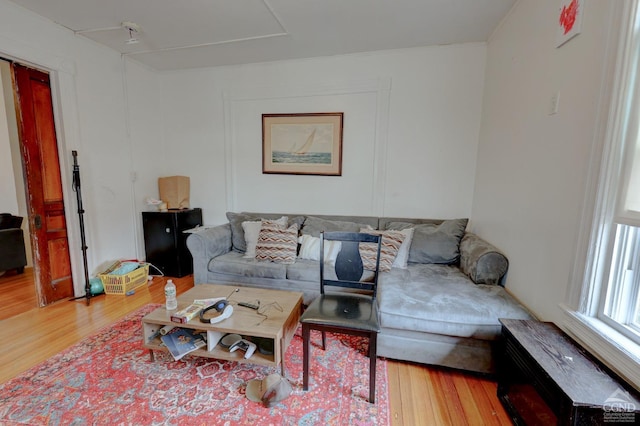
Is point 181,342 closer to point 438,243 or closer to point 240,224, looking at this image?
point 240,224

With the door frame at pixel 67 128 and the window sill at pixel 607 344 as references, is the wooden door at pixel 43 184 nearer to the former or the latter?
the door frame at pixel 67 128

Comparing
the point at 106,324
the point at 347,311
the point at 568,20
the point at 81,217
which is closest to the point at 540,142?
the point at 568,20

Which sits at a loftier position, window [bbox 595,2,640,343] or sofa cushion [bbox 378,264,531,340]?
window [bbox 595,2,640,343]

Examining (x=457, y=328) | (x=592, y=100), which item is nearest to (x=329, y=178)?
(x=457, y=328)

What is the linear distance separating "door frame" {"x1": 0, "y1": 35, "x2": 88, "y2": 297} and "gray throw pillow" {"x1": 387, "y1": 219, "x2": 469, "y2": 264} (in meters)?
3.43

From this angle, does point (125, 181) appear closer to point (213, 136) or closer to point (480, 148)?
point (213, 136)

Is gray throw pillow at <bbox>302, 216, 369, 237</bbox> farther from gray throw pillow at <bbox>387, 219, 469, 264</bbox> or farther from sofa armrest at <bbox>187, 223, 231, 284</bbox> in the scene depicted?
sofa armrest at <bbox>187, 223, 231, 284</bbox>

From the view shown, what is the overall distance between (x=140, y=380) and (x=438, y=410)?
1787mm

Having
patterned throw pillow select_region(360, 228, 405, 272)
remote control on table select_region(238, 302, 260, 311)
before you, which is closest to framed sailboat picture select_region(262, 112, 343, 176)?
patterned throw pillow select_region(360, 228, 405, 272)

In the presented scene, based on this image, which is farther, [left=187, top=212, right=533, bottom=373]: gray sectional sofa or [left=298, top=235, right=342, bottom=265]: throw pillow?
[left=298, top=235, right=342, bottom=265]: throw pillow

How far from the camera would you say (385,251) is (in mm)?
2518

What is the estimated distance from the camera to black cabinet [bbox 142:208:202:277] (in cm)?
330

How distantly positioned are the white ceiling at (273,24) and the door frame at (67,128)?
0.39 metres

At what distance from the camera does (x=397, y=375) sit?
1.80m
